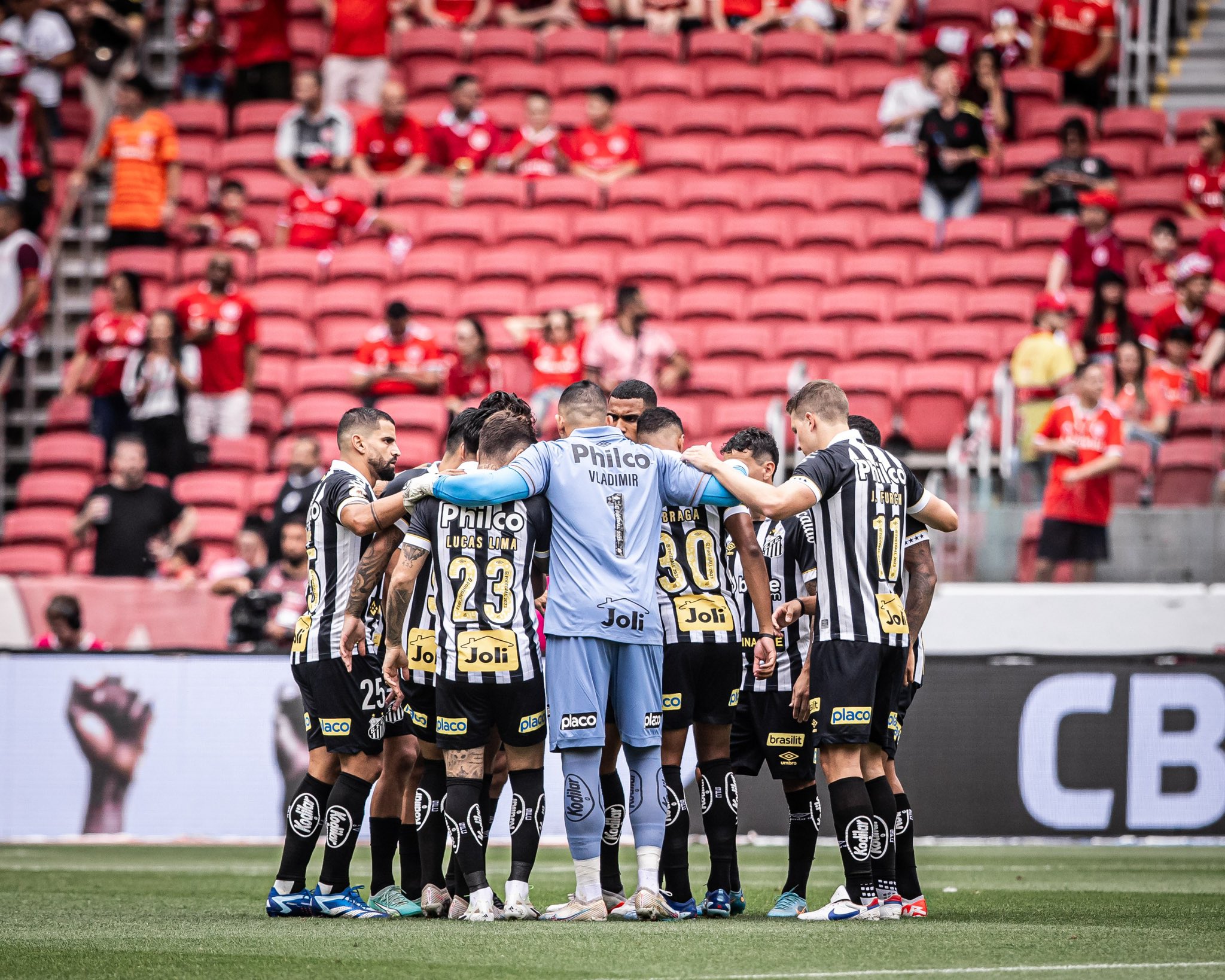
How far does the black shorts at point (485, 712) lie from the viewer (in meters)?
7.13

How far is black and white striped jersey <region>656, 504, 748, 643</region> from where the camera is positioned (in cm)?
754

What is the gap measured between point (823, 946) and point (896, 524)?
1.96 m

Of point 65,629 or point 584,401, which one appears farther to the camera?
point 65,629

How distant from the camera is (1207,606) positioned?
12484mm

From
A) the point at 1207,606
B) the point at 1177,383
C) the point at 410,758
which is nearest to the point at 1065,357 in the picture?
the point at 1177,383

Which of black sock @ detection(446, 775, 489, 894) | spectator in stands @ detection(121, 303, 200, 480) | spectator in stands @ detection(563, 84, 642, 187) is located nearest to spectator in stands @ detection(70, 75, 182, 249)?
spectator in stands @ detection(121, 303, 200, 480)

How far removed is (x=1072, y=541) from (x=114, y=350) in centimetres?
858

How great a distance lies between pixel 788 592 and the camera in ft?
26.3

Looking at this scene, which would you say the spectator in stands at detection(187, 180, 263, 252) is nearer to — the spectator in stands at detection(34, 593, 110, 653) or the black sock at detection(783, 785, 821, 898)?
the spectator in stands at detection(34, 593, 110, 653)

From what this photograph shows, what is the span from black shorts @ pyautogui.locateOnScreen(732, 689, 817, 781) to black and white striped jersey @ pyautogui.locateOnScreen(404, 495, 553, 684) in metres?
1.26

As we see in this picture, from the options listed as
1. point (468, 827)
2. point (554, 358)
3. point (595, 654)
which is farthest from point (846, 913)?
point (554, 358)

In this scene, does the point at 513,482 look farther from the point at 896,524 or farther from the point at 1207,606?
the point at 1207,606

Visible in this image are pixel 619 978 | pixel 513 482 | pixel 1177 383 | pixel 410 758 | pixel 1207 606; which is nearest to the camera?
pixel 619 978

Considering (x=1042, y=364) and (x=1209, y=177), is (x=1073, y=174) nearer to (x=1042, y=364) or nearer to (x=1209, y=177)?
(x=1209, y=177)
